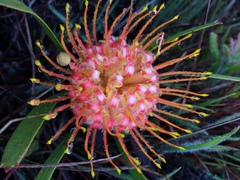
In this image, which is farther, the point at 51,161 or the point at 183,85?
the point at 183,85

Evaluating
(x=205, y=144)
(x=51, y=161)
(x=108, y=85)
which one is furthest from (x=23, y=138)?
(x=205, y=144)

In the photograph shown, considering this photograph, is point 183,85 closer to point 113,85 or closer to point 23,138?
point 113,85

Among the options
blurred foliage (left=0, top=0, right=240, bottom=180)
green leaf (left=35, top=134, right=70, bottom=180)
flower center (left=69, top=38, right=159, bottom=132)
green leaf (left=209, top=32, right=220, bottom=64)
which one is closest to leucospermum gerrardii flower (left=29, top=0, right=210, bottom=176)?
flower center (left=69, top=38, right=159, bottom=132)

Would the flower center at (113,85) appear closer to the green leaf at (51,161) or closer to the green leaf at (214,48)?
the green leaf at (51,161)

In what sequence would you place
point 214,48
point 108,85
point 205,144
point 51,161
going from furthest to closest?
point 214,48 < point 205,144 < point 51,161 < point 108,85

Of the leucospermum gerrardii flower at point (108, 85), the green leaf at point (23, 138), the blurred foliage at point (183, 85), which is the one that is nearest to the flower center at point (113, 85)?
the leucospermum gerrardii flower at point (108, 85)

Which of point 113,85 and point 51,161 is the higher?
point 113,85

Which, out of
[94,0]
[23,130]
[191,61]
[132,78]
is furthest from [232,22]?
[23,130]
